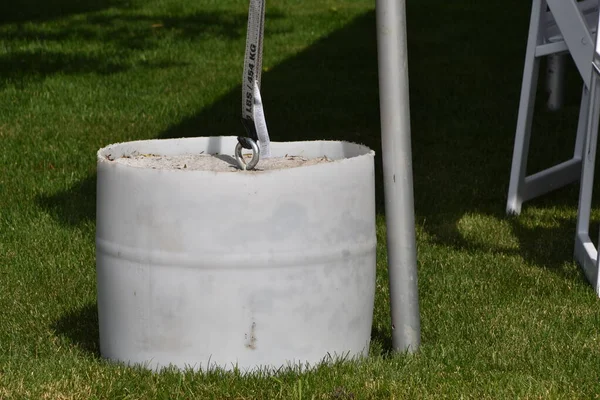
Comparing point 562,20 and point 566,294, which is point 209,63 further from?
point 566,294

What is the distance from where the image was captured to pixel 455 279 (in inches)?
176

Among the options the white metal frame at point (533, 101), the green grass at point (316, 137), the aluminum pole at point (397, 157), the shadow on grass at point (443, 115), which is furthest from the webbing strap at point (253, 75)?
the white metal frame at point (533, 101)

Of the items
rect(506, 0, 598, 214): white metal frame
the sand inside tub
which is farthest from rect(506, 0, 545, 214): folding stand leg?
the sand inside tub

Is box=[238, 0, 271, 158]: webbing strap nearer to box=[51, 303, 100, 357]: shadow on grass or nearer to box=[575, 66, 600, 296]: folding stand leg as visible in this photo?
box=[51, 303, 100, 357]: shadow on grass

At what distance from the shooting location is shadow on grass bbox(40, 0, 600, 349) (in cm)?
550

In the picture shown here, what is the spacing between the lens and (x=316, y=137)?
751 cm

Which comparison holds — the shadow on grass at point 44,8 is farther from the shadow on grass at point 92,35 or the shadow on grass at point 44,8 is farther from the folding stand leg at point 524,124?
the folding stand leg at point 524,124

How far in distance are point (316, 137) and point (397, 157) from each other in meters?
4.22

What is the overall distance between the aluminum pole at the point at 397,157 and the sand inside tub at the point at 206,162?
244 mm


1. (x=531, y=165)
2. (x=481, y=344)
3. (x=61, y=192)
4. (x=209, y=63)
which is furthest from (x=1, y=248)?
(x=209, y=63)

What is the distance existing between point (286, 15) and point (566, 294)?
8.24 metres

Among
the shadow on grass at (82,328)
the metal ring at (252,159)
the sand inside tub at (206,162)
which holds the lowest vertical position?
the shadow on grass at (82,328)

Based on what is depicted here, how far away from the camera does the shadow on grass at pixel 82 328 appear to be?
372 cm

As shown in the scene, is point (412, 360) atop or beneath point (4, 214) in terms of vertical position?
atop
